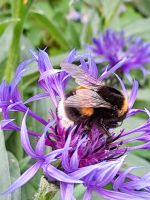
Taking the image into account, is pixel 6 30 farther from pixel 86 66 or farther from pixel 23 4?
pixel 86 66

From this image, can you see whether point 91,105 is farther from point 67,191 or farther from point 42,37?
point 42,37

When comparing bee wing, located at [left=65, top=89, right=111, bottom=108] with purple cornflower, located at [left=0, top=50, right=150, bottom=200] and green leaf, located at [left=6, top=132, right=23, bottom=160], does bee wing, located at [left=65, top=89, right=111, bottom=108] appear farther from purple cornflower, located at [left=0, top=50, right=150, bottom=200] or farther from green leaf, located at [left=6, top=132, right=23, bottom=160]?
green leaf, located at [left=6, top=132, right=23, bottom=160]

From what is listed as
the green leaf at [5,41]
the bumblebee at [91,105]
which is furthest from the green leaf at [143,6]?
the bumblebee at [91,105]

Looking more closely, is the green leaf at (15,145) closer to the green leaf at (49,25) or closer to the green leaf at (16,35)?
the green leaf at (16,35)

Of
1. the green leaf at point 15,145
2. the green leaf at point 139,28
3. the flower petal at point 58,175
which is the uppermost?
the flower petal at point 58,175

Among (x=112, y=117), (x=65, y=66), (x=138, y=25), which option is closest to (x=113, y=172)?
(x=112, y=117)

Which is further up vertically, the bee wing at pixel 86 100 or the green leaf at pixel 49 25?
the bee wing at pixel 86 100
